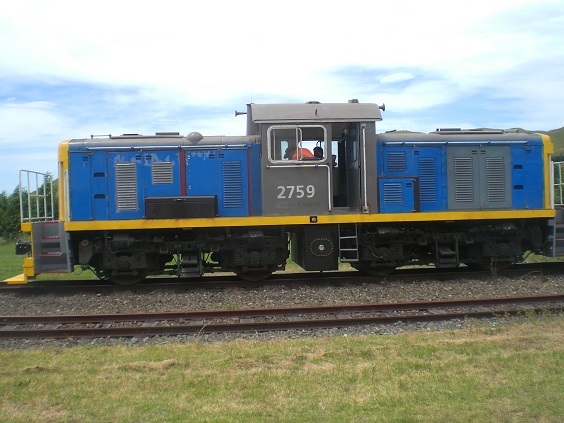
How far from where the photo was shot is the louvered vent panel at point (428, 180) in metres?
11.4

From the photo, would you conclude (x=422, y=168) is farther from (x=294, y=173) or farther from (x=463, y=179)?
(x=294, y=173)

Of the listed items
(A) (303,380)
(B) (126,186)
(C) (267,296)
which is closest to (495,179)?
(C) (267,296)

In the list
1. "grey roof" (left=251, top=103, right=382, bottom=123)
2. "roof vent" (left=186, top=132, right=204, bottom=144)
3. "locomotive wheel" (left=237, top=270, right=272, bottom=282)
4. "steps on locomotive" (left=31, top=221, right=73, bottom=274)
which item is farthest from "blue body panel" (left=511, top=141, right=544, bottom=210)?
"steps on locomotive" (left=31, top=221, right=73, bottom=274)

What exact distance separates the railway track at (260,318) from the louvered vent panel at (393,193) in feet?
9.45

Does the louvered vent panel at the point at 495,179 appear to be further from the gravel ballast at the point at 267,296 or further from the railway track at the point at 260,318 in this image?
the railway track at the point at 260,318

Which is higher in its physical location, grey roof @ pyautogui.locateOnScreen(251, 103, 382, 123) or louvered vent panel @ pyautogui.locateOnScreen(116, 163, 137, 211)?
grey roof @ pyautogui.locateOnScreen(251, 103, 382, 123)

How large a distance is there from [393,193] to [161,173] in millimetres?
5130

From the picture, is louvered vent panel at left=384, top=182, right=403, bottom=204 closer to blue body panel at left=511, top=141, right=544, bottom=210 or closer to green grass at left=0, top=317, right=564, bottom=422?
blue body panel at left=511, top=141, right=544, bottom=210

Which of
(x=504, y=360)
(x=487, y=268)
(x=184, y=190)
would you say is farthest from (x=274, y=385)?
(x=487, y=268)

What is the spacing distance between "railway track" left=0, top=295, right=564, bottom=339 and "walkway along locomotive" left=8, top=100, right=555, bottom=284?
2.23 metres

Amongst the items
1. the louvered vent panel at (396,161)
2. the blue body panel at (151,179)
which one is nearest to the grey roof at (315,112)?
the blue body panel at (151,179)

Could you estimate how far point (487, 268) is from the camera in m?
11.8

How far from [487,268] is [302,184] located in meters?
4.97

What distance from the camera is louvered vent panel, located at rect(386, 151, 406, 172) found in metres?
11.3
